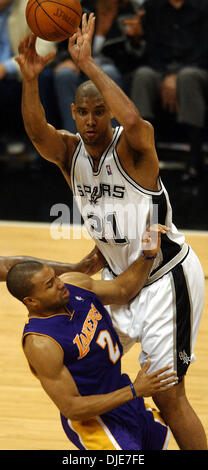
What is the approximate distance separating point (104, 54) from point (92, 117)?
5.31 m

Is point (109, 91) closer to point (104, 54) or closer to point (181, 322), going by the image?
point (181, 322)

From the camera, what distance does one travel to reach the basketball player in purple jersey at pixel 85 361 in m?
3.18

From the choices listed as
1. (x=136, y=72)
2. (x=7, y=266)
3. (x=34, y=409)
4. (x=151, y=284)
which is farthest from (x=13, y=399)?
(x=136, y=72)

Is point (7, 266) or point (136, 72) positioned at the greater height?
point (7, 266)

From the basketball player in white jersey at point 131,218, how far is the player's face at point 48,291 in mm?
523

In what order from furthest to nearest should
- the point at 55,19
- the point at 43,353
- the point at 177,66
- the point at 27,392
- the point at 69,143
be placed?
the point at 177,66
the point at 27,392
the point at 69,143
the point at 55,19
the point at 43,353

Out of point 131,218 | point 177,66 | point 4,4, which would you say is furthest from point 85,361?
point 4,4

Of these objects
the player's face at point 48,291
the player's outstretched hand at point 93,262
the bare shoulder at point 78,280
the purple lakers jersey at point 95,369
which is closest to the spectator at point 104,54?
the player's outstretched hand at point 93,262

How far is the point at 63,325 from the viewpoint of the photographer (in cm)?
332

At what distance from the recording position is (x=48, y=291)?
10.6 ft

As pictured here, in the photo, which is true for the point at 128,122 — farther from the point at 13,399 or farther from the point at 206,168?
the point at 206,168

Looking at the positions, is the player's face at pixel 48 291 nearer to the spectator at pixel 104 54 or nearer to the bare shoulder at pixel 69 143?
the bare shoulder at pixel 69 143

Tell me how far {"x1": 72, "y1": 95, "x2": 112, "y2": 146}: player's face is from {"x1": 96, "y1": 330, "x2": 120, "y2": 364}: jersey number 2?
872mm

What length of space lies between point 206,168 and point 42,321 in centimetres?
572
